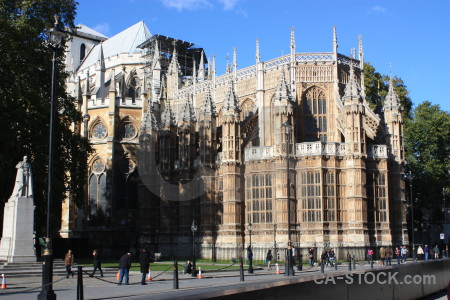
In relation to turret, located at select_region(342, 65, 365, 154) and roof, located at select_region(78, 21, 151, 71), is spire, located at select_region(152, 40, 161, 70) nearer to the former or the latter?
roof, located at select_region(78, 21, 151, 71)

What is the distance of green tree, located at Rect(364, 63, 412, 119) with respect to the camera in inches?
2069

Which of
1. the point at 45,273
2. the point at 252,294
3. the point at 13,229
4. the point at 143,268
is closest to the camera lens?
the point at 252,294

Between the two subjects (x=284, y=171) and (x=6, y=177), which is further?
(x=284, y=171)

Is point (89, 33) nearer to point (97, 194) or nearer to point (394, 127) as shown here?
point (97, 194)

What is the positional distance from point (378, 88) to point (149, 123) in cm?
2090

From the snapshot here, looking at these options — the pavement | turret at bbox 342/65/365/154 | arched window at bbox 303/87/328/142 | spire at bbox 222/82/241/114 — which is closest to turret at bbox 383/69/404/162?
turret at bbox 342/65/365/154

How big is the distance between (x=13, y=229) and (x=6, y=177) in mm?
6919

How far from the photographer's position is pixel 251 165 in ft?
131

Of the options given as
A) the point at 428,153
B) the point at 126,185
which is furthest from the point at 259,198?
the point at 428,153

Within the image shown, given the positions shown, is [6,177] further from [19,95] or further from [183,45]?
[183,45]

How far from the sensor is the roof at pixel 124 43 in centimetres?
7188

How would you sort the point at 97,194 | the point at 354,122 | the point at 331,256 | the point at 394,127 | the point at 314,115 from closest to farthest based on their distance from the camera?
the point at 331,256 → the point at 354,122 → the point at 394,127 → the point at 314,115 → the point at 97,194

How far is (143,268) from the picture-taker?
21.3m

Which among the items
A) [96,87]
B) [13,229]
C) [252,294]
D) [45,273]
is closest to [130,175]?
[96,87]
